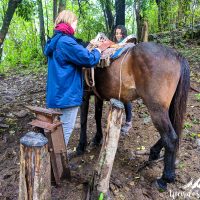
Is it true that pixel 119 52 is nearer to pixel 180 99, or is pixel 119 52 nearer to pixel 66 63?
pixel 66 63

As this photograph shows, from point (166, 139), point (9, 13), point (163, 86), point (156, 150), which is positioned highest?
point (9, 13)

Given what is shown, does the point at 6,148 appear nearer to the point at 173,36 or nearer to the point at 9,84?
the point at 9,84

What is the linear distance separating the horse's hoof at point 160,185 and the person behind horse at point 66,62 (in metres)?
1.49

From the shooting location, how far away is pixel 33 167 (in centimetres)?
252

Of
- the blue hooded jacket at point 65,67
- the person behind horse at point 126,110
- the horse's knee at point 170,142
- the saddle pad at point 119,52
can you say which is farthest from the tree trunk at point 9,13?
the horse's knee at point 170,142

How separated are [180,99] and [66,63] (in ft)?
5.22

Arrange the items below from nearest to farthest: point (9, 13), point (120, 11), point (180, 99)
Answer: point (180, 99) → point (9, 13) → point (120, 11)

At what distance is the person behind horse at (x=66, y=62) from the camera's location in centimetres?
337

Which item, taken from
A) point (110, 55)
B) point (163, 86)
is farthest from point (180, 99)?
point (110, 55)

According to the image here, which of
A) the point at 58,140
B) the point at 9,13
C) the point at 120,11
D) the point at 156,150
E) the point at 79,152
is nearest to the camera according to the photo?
the point at 58,140

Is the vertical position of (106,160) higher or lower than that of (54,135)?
lower

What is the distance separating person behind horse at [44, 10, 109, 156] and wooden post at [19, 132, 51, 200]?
3.07 ft

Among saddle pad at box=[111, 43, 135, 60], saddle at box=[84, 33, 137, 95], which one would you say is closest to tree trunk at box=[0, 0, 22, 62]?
saddle at box=[84, 33, 137, 95]

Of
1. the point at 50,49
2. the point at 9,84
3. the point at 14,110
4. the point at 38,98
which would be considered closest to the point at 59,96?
the point at 50,49
